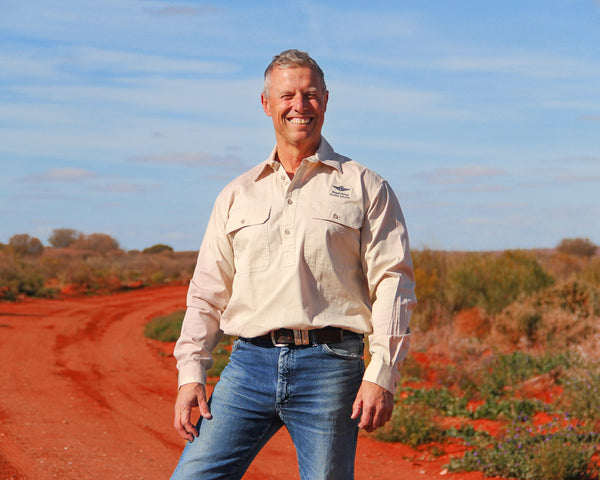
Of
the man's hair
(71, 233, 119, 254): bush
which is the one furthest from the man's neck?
(71, 233, 119, 254): bush

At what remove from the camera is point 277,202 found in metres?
2.88

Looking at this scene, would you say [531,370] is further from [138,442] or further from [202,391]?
[202,391]

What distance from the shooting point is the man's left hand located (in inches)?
104

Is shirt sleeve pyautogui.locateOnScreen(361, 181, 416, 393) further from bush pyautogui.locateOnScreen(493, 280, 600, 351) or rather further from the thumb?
bush pyautogui.locateOnScreen(493, 280, 600, 351)

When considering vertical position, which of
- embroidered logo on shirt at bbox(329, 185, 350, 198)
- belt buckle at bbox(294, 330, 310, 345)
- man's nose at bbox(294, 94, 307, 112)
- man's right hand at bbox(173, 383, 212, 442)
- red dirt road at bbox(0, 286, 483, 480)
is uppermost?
man's nose at bbox(294, 94, 307, 112)

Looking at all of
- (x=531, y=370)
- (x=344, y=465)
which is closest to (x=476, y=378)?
→ (x=531, y=370)

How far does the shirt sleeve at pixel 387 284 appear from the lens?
269cm

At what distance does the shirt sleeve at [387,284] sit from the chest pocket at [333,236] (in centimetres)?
7

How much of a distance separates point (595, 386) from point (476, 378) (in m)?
1.98

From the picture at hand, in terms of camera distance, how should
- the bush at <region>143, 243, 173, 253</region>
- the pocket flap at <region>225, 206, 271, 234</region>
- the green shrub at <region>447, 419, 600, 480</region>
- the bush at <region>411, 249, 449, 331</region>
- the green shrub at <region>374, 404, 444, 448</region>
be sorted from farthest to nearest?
the bush at <region>143, 243, 173, 253</region> < the bush at <region>411, 249, 449, 331</region> < the green shrub at <region>374, 404, 444, 448</region> < the green shrub at <region>447, 419, 600, 480</region> < the pocket flap at <region>225, 206, 271, 234</region>

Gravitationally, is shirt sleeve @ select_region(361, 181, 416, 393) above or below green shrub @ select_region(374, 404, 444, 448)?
above

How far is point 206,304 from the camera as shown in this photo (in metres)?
2.97

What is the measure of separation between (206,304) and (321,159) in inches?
30.0

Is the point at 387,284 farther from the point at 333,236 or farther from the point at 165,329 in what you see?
the point at 165,329
